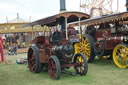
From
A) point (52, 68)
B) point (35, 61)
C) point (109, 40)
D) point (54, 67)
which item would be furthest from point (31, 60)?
point (109, 40)

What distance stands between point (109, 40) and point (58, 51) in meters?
2.46

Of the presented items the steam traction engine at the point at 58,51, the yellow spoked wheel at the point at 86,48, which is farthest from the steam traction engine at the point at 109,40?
the steam traction engine at the point at 58,51

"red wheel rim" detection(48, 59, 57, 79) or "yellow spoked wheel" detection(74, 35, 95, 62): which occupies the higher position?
"yellow spoked wheel" detection(74, 35, 95, 62)

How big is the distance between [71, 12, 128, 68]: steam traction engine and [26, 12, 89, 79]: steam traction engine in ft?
4.43

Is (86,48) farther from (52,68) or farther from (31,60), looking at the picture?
(52,68)

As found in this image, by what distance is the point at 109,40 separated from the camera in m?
6.46

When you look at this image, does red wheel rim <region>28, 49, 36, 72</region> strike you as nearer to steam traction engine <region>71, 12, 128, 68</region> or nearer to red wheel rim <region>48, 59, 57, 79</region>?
red wheel rim <region>48, 59, 57, 79</region>

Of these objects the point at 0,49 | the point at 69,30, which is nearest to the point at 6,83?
the point at 0,49

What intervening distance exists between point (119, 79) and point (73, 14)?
2.22m

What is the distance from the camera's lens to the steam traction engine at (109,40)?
5.84 m

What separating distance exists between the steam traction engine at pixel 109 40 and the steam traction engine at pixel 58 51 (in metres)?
1.35

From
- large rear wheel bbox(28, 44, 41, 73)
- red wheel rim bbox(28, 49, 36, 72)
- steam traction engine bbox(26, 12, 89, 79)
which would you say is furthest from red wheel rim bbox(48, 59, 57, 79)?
red wheel rim bbox(28, 49, 36, 72)

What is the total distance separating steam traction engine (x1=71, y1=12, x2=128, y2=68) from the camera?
230 inches

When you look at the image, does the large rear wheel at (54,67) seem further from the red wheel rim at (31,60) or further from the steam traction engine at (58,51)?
the red wheel rim at (31,60)
